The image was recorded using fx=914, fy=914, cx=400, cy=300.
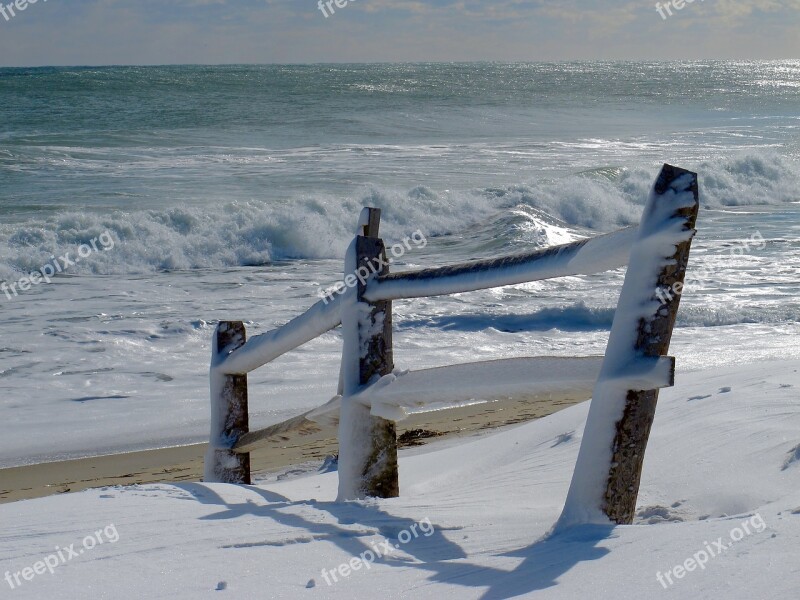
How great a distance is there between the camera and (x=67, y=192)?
66.7 feet

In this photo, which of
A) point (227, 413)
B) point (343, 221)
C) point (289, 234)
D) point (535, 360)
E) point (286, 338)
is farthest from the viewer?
point (343, 221)

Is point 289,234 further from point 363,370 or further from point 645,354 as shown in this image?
point 645,354

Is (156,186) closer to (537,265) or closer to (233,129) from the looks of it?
(233,129)

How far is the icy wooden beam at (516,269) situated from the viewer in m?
2.39

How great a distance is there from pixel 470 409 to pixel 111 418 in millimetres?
2844

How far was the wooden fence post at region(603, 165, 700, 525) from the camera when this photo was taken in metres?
2.25

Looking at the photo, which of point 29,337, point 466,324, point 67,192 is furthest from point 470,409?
point 67,192

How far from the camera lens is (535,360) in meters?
2.57

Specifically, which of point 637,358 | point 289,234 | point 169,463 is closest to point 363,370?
point 637,358

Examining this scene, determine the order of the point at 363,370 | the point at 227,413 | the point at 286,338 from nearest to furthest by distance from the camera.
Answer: the point at 363,370 < the point at 286,338 < the point at 227,413

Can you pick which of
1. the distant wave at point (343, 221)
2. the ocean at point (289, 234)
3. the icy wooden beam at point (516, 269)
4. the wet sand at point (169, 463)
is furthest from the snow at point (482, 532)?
the distant wave at point (343, 221)

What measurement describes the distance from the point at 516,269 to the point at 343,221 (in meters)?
16.1

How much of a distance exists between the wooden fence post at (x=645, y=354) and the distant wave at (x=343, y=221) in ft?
41.5

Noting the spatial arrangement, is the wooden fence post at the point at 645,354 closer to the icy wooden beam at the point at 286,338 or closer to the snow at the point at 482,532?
the snow at the point at 482,532
